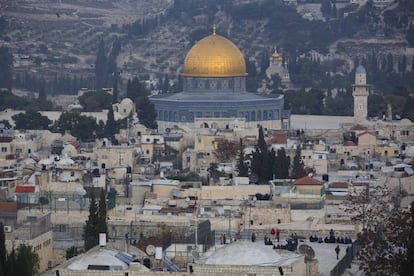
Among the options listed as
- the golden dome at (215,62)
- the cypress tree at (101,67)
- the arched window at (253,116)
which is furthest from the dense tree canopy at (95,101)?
the cypress tree at (101,67)

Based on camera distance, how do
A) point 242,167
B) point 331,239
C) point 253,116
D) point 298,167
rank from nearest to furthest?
point 331,239 < point 242,167 < point 298,167 < point 253,116

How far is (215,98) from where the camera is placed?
79.4 m

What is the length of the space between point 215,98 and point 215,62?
1175 millimetres

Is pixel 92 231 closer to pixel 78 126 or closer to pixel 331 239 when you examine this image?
pixel 331 239

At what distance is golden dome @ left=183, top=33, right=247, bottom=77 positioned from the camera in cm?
7994

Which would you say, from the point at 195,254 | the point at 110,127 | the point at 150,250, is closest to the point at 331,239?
the point at 150,250

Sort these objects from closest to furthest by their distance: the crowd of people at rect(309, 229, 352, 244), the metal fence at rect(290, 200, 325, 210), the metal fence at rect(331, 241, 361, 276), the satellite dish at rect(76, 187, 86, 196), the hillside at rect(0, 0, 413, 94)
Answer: the metal fence at rect(331, 241, 361, 276)
the crowd of people at rect(309, 229, 352, 244)
the metal fence at rect(290, 200, 325, 210)
the satellite dish at rect(76, 187, 86, 196)
the hillside at rect(0, 0, 413, 94)

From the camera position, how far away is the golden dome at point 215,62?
79.9 metres

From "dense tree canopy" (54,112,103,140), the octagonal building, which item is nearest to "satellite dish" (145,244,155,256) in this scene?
"dense tree canopy" (54,112,103,140)

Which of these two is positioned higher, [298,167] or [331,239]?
[331,239]

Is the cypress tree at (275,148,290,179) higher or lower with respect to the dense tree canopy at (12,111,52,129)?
higher

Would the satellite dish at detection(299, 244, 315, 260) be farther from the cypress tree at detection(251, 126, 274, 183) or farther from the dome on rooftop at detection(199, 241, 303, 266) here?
the cypress tree at detection(251, 126, 274, 183)

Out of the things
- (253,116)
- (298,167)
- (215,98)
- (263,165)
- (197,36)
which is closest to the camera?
(263,165)

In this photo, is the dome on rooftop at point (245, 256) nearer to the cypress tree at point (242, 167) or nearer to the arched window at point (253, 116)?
the cypress tree at point (242, 167)
